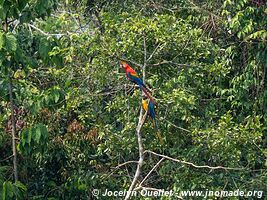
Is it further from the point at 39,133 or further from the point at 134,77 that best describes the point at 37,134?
the point at 134,77

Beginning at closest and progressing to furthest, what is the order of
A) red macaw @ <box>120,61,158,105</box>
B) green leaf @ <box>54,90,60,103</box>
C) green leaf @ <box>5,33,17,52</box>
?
green leaf @ <box>5,33,17,52</box>, green leaf @ <box>54,90,60,103</box>, red macaw @ <box>120,61,158,105</box>

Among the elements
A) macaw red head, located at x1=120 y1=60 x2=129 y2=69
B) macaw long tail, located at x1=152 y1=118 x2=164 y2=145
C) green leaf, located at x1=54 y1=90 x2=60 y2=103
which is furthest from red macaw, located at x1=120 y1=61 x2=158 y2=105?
green leaf, located at x1=54 y1=90 x2=60 y2=103

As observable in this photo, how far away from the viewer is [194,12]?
270 inches

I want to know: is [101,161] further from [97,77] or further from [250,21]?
[250,21]

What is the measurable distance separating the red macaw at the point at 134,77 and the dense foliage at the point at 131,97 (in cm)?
9

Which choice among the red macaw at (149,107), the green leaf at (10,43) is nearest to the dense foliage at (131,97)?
the green leaf at (10,43)

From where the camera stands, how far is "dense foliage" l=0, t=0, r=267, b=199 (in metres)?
5.16

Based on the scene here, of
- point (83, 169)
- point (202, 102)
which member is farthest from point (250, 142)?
point (83, 169)

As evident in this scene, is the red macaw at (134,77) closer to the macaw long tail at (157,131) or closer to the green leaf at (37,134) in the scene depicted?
the macaw long tail at (157,131)

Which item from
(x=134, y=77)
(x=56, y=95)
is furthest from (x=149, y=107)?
(x=56, y=95)

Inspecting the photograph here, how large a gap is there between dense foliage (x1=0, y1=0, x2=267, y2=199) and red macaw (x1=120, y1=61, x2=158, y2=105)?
0.09 m

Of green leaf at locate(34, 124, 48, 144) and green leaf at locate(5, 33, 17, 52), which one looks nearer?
green leaf at locate(5, 33, 17, 52)

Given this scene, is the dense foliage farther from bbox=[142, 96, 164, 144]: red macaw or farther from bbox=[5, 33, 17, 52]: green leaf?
bbox=[142, 96, 164, 144]: red macaw

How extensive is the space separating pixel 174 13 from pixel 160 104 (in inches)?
70.9
